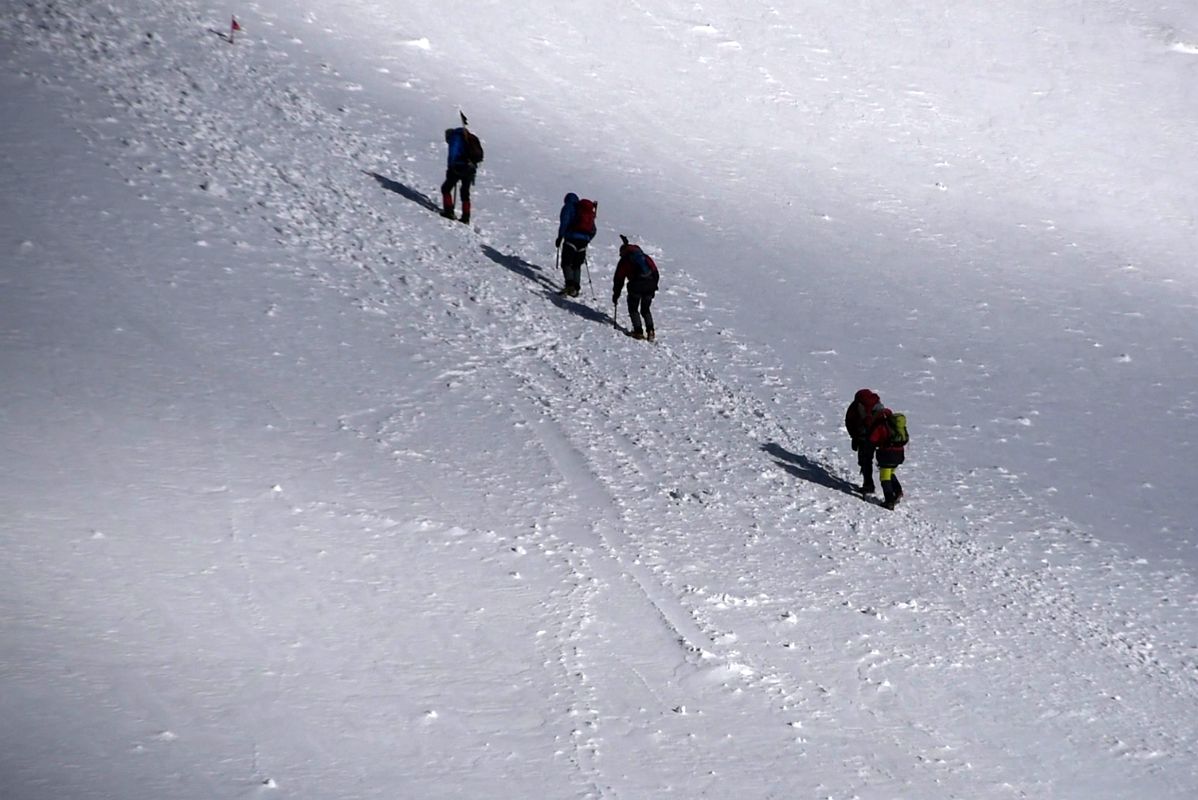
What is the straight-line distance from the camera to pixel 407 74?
74.0 ft

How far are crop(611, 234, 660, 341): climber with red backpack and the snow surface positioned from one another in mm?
409

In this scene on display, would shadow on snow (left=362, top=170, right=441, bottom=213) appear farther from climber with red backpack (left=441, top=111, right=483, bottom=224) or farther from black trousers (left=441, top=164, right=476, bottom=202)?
black trousers (left=441, top=164, right=476, bottom=202)

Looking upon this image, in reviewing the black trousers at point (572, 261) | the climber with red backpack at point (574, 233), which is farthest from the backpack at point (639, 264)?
the black trousers at point (572, 261)

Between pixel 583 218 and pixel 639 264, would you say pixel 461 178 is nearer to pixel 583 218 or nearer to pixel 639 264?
pixel 583 218

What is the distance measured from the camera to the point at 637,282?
1515 cm

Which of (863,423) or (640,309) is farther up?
(640,309)

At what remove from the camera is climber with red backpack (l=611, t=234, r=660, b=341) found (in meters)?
15.1

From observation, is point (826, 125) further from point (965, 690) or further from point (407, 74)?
point (965, 690)

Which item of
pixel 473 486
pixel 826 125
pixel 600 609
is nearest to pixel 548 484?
pixel 473 486

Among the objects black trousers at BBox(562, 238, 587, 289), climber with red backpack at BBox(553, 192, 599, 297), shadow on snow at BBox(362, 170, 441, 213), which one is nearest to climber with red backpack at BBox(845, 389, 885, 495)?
climber with red backpack at BBox(553, 192, 599, 297)

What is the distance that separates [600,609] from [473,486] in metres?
2.05

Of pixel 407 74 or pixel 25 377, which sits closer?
pixel 25 377

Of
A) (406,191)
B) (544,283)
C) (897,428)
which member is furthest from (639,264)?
(406,191)

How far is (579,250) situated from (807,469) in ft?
14.1
